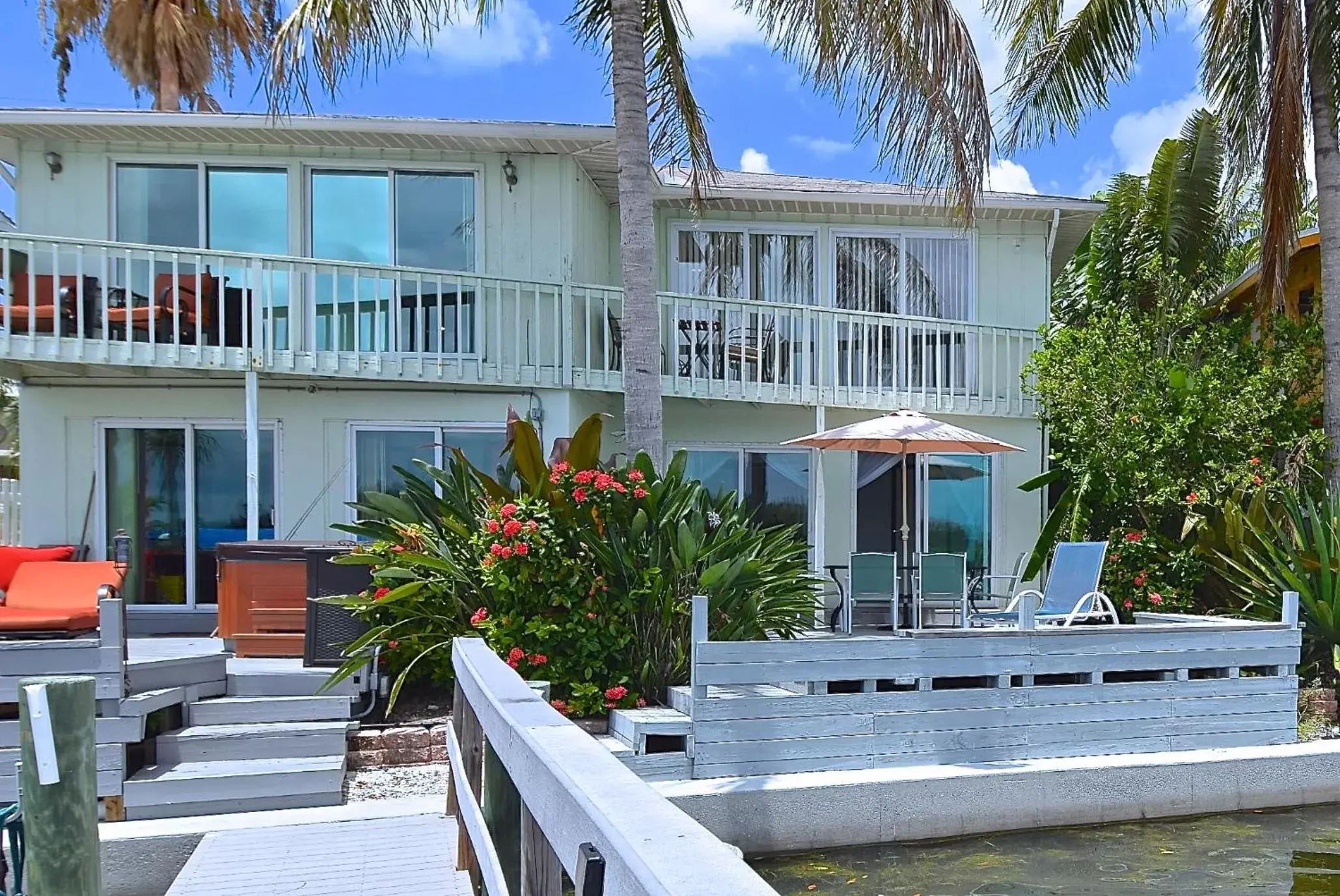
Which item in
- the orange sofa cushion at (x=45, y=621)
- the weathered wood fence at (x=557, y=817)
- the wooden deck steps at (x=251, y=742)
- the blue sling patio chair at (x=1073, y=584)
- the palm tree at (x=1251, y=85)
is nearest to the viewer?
the weathered wood fence at (x=557, y=817)

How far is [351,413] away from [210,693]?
4988mm

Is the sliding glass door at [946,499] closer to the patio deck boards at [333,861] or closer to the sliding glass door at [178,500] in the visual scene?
the sliding glass door at [178,500]

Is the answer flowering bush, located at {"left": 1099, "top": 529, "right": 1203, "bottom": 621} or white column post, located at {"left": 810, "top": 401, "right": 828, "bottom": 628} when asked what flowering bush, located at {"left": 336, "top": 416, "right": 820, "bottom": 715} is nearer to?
white column post, located at {"left": 810, "top": 401, "right": 828, "bottom": 628}

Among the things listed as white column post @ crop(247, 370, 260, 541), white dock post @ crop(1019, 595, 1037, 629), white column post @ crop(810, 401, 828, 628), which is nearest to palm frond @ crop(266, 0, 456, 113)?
A: white column post @ crop(247, 370, 260, 541)

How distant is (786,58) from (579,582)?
5.31 meters

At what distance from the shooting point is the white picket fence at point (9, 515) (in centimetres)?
1209

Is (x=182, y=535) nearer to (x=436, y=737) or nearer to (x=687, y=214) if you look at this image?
(x=436, y=737)

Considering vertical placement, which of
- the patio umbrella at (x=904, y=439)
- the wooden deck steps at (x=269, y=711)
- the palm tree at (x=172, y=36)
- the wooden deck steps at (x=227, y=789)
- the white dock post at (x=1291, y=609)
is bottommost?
the wooden deck steps at (x=227, y=789)

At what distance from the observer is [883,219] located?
14430mm

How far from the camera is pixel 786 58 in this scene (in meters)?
10.0

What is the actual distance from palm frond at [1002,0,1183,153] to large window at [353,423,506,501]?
7127mm

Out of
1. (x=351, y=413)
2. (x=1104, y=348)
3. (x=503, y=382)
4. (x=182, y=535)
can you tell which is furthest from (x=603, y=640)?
(x=1104, y=348)

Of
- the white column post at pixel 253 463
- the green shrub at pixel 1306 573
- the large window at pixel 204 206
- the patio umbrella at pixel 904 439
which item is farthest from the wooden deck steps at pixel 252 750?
the green shrub at pixel 1306 573

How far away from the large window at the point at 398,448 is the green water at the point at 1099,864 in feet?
21.9
